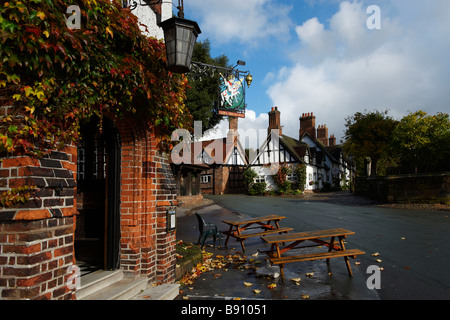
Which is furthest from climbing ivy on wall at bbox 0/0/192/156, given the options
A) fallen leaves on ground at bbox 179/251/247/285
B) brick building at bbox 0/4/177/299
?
fallen leaves on ground at bbox 179/251/247/285

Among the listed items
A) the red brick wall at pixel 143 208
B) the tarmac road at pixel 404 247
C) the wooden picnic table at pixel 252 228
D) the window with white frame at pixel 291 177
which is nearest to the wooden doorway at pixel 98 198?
the red brick wall at pixel 143 208

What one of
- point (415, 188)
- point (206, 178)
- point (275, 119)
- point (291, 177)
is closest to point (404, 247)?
point (415, 188)

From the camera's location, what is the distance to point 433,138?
701 inches

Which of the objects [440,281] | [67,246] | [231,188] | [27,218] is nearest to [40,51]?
[27,218]

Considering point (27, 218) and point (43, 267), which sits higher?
point (27, 218)

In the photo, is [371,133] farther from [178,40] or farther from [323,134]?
[323,134]

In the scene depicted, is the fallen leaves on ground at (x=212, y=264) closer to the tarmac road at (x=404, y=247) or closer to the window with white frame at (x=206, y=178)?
the tarmac road at (x=404, y=247)

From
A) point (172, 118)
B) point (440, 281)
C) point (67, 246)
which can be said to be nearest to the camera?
point (67, 246)

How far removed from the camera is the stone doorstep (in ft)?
12.8

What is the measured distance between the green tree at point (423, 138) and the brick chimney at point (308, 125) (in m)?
24.4
